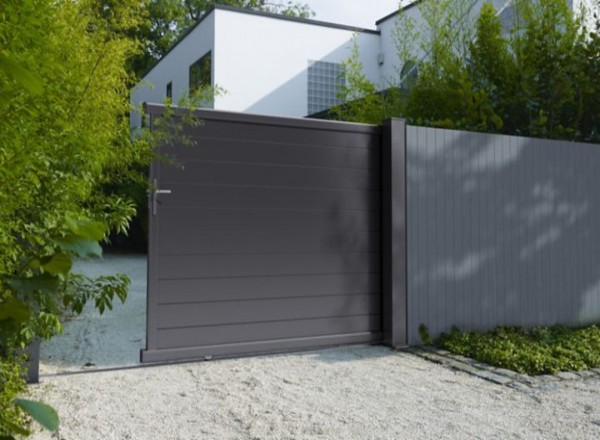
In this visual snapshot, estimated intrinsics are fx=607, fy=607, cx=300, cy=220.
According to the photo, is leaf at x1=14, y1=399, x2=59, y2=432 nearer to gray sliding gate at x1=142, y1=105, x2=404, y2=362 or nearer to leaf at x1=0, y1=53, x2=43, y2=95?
leaf at x1=0, y1=53, x2=43, y2=95

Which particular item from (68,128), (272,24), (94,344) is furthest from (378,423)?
(272,24)

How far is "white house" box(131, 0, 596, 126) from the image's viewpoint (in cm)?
1193

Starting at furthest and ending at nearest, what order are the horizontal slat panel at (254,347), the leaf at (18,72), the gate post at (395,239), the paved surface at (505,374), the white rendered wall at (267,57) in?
the white rendered wall at (267,57)
the gate post at (395,239)
the horizontal slat panel at (254,347)
the paved surface at (505,374)
the leaf at (18,72)

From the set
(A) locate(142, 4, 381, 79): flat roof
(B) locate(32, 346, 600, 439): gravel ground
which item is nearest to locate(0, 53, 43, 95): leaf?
(B) locate(32, 346, 600, 439): gravel ground

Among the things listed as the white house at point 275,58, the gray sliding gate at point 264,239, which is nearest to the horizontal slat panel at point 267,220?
the gray sliding gate at point 264,239

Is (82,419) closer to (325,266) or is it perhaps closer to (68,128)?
(68,128)

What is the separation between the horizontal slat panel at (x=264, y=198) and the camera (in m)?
4.31

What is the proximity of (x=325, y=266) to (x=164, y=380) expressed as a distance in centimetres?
156

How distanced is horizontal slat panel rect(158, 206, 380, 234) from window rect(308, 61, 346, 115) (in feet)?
27.3

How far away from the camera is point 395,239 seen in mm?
4871

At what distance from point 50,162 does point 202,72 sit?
10.9m

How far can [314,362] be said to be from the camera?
435cm

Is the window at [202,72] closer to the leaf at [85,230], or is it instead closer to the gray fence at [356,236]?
the gray fence at [356,236]

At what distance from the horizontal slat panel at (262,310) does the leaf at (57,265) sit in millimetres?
3673
